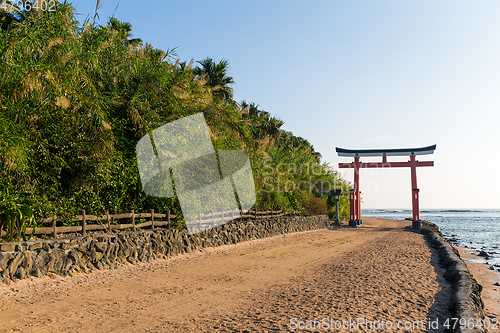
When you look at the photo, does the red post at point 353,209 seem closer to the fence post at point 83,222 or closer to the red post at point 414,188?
the red post at point 414,188

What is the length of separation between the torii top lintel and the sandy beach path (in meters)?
15.5

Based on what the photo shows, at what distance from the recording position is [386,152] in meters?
22.6

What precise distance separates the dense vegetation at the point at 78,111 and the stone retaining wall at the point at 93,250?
0.62 metres

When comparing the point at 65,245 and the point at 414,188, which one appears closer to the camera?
the point at 65,245

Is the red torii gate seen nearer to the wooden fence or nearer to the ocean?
the ocean

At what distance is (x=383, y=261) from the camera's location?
8.29m

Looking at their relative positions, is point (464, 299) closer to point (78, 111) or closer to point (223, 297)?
point (223, 297)

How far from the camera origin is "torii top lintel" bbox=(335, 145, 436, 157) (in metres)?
21.7

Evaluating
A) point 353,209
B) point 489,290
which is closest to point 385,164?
point 353,209

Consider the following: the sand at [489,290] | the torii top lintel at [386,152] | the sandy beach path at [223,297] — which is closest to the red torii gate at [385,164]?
the torii top lintel at [386,152]

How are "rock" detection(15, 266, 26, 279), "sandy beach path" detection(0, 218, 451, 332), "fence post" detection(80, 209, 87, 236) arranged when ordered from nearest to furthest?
"sandy beach path" detection(0, 218, 451, 332)
"rock" detection(15, 266, 26, 279)
"fence post" detection(80, 209, 87, 236)

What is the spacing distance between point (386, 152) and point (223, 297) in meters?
20.0

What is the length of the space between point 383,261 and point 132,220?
235 inches

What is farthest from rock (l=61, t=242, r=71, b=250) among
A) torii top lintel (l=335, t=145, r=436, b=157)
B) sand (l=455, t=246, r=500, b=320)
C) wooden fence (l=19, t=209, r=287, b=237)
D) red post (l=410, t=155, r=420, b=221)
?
red post (l=410, t=155, r=420, b=221)
